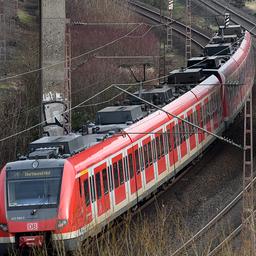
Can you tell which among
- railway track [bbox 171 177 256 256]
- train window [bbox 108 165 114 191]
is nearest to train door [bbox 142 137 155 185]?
railway track [bbox 171 177 256 256]

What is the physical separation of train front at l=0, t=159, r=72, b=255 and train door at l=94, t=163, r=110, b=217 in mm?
1596

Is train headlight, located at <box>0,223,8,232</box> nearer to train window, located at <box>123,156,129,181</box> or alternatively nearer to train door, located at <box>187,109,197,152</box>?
train window, located at <box>123,156,129,181</box>

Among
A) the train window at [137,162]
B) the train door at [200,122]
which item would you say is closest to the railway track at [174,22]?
the train door at [200,122]

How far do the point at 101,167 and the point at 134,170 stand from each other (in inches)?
99.0

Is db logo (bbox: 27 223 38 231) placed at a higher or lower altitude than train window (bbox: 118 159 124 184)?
lower

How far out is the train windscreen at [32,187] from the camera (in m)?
19.3

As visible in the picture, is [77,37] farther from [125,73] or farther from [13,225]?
[13,225]

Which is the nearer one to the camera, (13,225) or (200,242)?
(13,225)

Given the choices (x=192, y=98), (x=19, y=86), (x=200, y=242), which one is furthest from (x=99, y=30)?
(x=200, y=242)

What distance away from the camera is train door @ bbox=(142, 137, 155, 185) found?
24500 millimetres

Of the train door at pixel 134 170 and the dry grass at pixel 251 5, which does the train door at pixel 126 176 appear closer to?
the train door at pixel 134 170

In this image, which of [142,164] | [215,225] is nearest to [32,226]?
[215,225]

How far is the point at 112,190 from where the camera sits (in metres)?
21.7

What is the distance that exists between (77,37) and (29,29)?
9057mm
